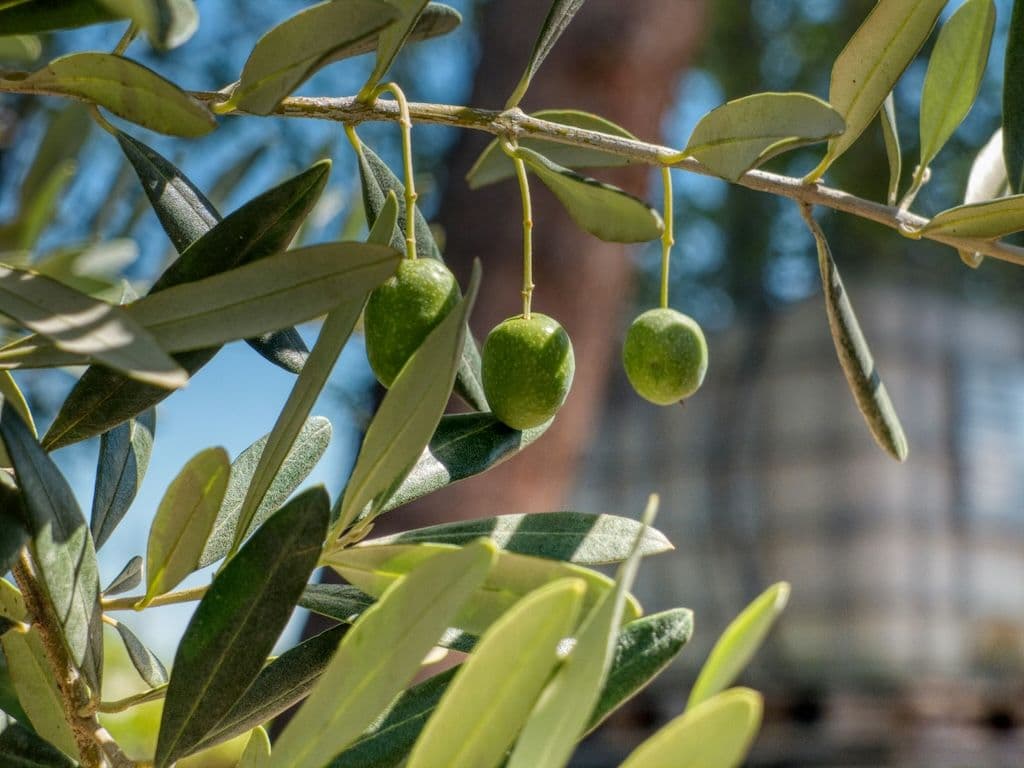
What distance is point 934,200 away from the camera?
3664 millimetres

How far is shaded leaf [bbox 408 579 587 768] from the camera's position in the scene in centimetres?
21

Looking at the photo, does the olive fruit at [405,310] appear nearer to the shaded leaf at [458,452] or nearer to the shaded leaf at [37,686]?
the shaded leaf at [458,452]

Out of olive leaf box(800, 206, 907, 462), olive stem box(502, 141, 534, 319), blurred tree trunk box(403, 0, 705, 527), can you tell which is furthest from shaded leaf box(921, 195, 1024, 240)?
blurred tree trunk box(403, 0, 705, 527)

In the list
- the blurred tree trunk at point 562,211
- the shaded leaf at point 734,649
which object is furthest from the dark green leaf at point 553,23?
the blurred tree trunk at point 562,211

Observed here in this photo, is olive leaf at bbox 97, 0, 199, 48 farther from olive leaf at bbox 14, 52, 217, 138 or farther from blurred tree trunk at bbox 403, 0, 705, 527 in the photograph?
blurred tree trunk at bbox 403, 0, 705, 527

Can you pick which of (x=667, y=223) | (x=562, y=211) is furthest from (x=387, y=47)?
(x=562, y=211)

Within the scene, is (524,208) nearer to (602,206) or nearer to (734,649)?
(602,206)

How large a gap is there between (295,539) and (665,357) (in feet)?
0.58

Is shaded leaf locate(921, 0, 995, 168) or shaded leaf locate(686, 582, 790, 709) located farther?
shaded leaf locate(921, 0, 995, 168)

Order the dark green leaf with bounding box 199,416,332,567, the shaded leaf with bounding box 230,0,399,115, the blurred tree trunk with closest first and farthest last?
the shaded leaf with bounding box 230,0,399,115 → the dark green leaf with bounding box 199,416,332,567 → the blurred tree trunk

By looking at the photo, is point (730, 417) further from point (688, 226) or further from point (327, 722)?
point (327, 722)

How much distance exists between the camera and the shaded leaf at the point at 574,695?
207mm

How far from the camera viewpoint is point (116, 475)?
394 mm

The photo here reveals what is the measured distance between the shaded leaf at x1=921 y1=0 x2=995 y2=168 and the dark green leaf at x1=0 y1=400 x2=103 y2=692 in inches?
13.4
